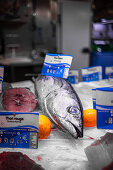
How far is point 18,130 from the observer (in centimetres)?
65

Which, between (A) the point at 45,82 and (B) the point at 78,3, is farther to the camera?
(B) the point at 78,3

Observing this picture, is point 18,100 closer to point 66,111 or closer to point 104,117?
point 66,111

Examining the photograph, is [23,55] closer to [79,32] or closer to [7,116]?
[79,32]

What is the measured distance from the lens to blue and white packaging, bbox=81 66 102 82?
1.36 m

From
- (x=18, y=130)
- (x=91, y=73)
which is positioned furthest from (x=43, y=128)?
(x=91, y=73)

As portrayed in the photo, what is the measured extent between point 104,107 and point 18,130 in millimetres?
316

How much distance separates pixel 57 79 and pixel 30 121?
32 cm

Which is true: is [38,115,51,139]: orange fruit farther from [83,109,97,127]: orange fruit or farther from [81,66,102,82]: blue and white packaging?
[81,66,102,82]: blue and white packaging

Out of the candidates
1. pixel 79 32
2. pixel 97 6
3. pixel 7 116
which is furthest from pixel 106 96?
pixel 97 6

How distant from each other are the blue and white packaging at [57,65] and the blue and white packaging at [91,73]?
41 centimetres

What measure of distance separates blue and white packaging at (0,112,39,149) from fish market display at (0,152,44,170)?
10cm

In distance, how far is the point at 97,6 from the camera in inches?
167

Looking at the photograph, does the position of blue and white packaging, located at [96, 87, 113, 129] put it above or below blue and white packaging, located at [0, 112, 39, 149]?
above

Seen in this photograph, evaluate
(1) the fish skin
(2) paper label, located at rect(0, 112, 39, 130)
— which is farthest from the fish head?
(2) paper label, located at rect(0, 112, 39, 130)
